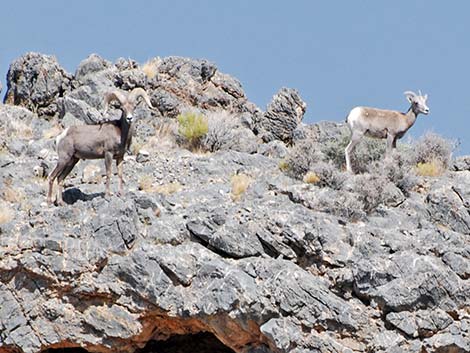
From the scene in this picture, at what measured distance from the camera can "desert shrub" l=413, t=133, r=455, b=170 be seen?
67.8 feet

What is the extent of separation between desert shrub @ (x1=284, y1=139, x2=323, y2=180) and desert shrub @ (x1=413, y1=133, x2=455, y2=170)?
2404 millimetres

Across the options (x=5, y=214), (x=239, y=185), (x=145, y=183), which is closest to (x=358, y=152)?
(x=239, y=185)

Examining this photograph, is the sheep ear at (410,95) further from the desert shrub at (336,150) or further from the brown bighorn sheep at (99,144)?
the brown bighorn sheep at (99,144)

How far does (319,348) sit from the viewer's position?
15719 mm

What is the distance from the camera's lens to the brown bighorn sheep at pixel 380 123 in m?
20.8

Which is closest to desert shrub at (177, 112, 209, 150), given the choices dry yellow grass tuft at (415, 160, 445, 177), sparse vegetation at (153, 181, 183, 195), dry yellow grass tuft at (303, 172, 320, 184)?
sparse vegetation at (153, 181, 183, 195)

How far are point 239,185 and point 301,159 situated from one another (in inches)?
72.1

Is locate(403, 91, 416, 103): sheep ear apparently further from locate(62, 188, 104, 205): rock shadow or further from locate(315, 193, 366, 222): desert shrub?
locate(62, 188, 104, 205): rock shadow

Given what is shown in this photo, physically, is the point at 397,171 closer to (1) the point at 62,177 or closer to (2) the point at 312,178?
(2) the point at 312,178

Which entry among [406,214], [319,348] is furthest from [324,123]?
[319,348]

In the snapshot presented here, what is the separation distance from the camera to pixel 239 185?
18531mm

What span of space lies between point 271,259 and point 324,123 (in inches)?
300

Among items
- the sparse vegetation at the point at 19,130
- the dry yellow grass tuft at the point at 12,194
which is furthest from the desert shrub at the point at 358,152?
the sparse vegetation at the point at 19,130

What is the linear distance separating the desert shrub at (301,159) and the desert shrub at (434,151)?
2404 millimetres
